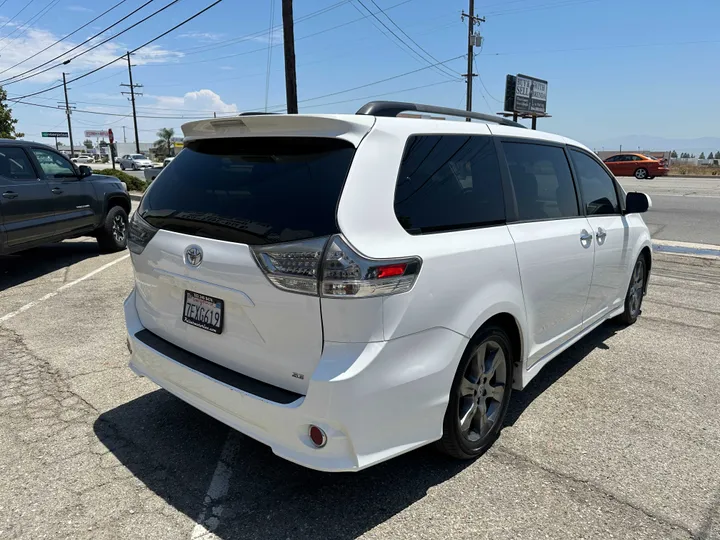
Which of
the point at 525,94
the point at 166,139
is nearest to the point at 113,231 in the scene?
the point at 525,94

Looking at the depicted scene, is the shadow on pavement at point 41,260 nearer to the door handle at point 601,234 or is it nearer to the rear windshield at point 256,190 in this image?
the rear windshield at point 256,190

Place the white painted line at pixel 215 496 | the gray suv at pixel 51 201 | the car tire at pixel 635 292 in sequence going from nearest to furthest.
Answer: the white painted line at pixel 215 496, the car tire at pixel 635 292, the gray suv at pixel 51 201

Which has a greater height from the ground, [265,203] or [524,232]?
[265,203]

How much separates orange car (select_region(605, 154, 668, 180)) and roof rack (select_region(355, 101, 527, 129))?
3154 cm

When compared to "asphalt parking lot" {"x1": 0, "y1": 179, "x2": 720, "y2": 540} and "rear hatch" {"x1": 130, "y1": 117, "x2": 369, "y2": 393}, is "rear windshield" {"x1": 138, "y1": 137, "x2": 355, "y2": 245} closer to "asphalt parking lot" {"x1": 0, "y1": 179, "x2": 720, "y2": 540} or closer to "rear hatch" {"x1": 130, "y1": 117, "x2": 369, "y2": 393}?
"rear hatch" {"x1": 130, "y1": 117, "x2": 369, "y2": 393}

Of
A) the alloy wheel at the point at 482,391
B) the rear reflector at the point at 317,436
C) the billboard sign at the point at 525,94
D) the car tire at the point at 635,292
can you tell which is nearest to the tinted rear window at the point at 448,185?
the alloy wheel at the point at 482,391

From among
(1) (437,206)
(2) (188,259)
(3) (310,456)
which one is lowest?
(3) (310,456)

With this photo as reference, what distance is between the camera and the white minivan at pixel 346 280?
87.7 inches

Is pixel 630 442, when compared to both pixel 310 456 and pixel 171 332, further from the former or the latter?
pixel 171 332

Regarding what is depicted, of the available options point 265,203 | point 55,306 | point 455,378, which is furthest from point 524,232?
point 55,306

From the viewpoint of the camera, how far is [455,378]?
104 inches

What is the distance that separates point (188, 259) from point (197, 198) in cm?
36

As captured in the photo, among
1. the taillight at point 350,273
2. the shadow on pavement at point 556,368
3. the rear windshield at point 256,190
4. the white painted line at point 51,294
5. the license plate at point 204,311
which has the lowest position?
the shadow on pavement at point 556,368

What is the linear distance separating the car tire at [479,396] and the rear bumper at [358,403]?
165 millimetres
